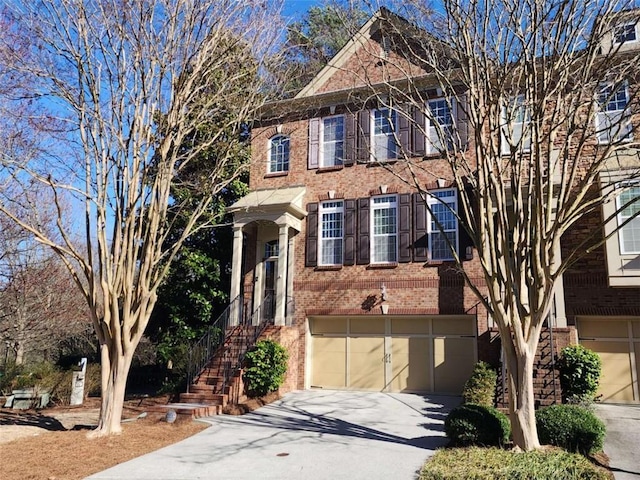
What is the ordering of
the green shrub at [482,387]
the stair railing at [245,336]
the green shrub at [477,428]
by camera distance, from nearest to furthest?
the green shrub at [477,428], the green shrub at [482,387], the stair railing at [245,336]

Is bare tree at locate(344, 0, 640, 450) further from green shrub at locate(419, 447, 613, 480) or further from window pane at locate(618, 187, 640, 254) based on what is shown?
window pane at locate(618, 187, 640, 254)

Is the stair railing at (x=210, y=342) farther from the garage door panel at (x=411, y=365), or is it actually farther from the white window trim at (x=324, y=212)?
the garage door panel at (x=411, y=365)

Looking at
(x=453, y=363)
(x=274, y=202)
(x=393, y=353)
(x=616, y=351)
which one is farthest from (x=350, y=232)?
(x=616, y=351)

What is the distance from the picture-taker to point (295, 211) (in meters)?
15.3

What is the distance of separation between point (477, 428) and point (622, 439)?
2.85 m

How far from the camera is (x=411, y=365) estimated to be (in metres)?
14.0

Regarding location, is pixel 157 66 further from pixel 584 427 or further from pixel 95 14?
pixel 584 427

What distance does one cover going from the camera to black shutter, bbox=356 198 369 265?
14.8 meters

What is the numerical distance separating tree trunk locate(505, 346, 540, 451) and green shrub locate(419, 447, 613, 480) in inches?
8.4

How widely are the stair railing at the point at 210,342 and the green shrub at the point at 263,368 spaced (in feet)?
4.92

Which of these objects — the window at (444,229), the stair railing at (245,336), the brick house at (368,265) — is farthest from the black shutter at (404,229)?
the stair railing at (245,336)

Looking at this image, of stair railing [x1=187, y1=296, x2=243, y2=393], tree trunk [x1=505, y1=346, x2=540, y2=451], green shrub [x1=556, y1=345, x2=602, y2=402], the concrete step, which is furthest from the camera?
stair railing [x1=187, y1=296, x2=243, y2=393]

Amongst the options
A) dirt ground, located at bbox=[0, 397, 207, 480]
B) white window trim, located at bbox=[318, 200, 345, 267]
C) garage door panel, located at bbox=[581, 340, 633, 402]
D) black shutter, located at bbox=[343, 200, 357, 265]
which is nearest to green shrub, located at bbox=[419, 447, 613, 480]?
dirt ground, located at bbox=[0, 397, 207, 480]

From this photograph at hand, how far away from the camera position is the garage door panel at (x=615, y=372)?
1214cm
